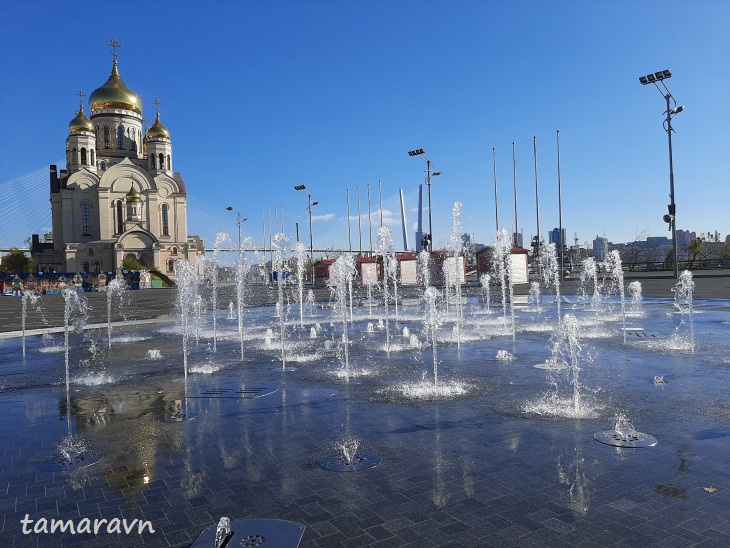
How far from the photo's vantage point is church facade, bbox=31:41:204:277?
228 ft

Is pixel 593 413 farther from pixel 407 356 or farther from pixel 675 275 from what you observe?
pixel 675 275

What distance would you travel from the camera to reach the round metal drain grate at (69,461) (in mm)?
4945

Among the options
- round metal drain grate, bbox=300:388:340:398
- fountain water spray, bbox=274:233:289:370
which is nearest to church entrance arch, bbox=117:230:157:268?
fountain water spray, bbox=274:233:289:370

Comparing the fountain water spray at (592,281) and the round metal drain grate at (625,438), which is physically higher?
the fountain water spray at (592,281)

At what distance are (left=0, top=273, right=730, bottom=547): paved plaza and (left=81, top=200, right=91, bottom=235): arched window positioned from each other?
226 feet

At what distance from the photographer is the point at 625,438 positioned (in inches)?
207

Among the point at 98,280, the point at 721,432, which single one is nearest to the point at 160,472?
the point at 721,432

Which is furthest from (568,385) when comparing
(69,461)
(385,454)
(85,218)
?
(85,218)

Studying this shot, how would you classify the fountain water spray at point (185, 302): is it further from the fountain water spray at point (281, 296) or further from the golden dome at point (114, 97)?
the golden dome at point (114, 97)

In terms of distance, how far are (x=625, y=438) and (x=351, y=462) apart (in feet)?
8.73

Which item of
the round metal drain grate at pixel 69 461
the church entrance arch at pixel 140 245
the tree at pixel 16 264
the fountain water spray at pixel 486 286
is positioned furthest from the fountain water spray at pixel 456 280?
the tree at pixel 16 264

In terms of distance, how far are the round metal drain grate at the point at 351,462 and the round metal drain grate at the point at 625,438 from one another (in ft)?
7.22

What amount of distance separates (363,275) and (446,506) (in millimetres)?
37837

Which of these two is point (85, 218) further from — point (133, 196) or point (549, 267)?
point (549, 267)
